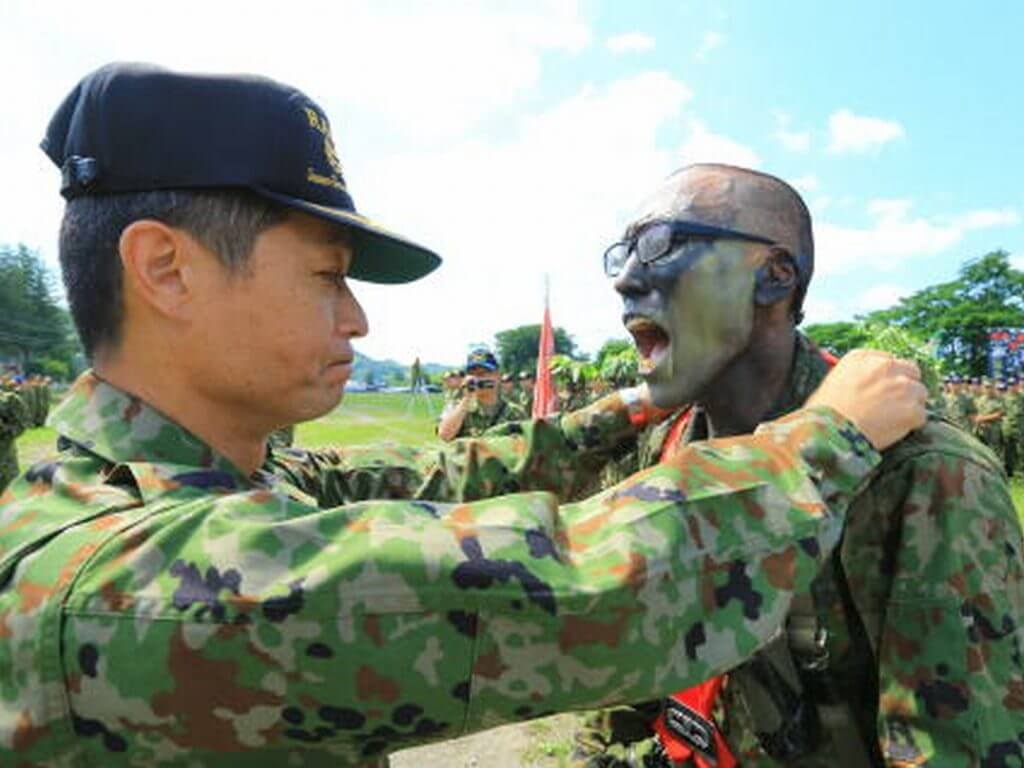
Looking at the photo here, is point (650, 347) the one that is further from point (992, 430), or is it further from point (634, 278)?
point (992, 430)

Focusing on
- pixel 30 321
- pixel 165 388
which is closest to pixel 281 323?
pixel 165 388

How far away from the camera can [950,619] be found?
1.75m

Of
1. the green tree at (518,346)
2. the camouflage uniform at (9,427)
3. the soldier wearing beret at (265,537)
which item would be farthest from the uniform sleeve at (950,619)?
the green tree at (518,346)

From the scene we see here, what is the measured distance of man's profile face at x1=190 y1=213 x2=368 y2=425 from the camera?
150 cm

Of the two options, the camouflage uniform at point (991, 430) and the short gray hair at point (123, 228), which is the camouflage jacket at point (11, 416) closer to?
the short gray hair at point (123, 228)

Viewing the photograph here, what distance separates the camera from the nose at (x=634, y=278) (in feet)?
7.68

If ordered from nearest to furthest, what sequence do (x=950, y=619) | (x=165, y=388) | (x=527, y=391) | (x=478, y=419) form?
(x=165, y=388) → (x=950, y=619) → (x=478, y=419) → (x=527, y=391)

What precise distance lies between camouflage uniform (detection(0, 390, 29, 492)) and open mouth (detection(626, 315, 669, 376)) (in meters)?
11.3

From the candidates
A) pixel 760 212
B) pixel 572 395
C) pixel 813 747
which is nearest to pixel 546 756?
pixel 813 747

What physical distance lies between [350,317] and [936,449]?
1.42 m

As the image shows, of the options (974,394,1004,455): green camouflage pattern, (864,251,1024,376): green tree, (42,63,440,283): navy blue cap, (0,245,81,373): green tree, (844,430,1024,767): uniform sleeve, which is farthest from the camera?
(0,245,81,373): green tree

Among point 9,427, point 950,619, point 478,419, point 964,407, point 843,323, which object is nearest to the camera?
point 950,619

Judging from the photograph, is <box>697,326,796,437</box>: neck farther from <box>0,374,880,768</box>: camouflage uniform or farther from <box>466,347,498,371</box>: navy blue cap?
<box>466,347,498,371</box>: navy blue cap

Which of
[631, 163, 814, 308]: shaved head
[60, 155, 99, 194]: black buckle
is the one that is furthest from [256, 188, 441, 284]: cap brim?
[631, 163, 814, 308]: shaved head
